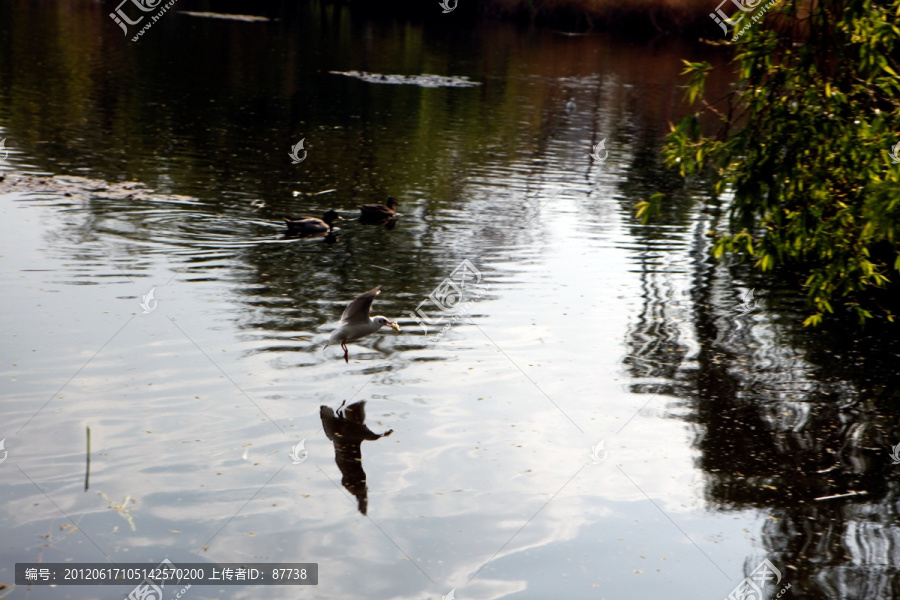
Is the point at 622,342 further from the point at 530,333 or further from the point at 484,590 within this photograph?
the point at 484,590

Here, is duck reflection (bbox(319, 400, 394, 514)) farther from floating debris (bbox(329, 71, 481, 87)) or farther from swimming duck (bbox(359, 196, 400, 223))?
floating debris (bbox(329, 71, 481, 87))

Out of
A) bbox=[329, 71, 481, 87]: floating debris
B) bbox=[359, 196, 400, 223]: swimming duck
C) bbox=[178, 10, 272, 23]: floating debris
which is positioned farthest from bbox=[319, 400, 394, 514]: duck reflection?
bbox=[178, 10, 272, 23]: floating debris

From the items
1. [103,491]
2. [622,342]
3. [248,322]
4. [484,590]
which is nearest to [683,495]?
[484,590]

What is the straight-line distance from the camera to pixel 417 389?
12.1 m

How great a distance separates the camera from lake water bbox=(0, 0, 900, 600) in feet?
28.5

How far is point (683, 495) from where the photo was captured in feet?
32.7

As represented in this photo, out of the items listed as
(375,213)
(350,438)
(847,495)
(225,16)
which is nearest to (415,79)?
(375,213)

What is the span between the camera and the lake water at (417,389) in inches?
342

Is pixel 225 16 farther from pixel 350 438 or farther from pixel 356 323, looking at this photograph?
pixel 350 438

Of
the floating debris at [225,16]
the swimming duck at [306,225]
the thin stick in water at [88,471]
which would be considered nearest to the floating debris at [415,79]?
the swimming duck at [306,225]

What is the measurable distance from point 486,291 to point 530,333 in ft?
7.24

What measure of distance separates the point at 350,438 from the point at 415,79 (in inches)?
1415

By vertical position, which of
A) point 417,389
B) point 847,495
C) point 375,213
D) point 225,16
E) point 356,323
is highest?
point 225,16

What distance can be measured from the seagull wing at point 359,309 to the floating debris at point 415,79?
106 ft
